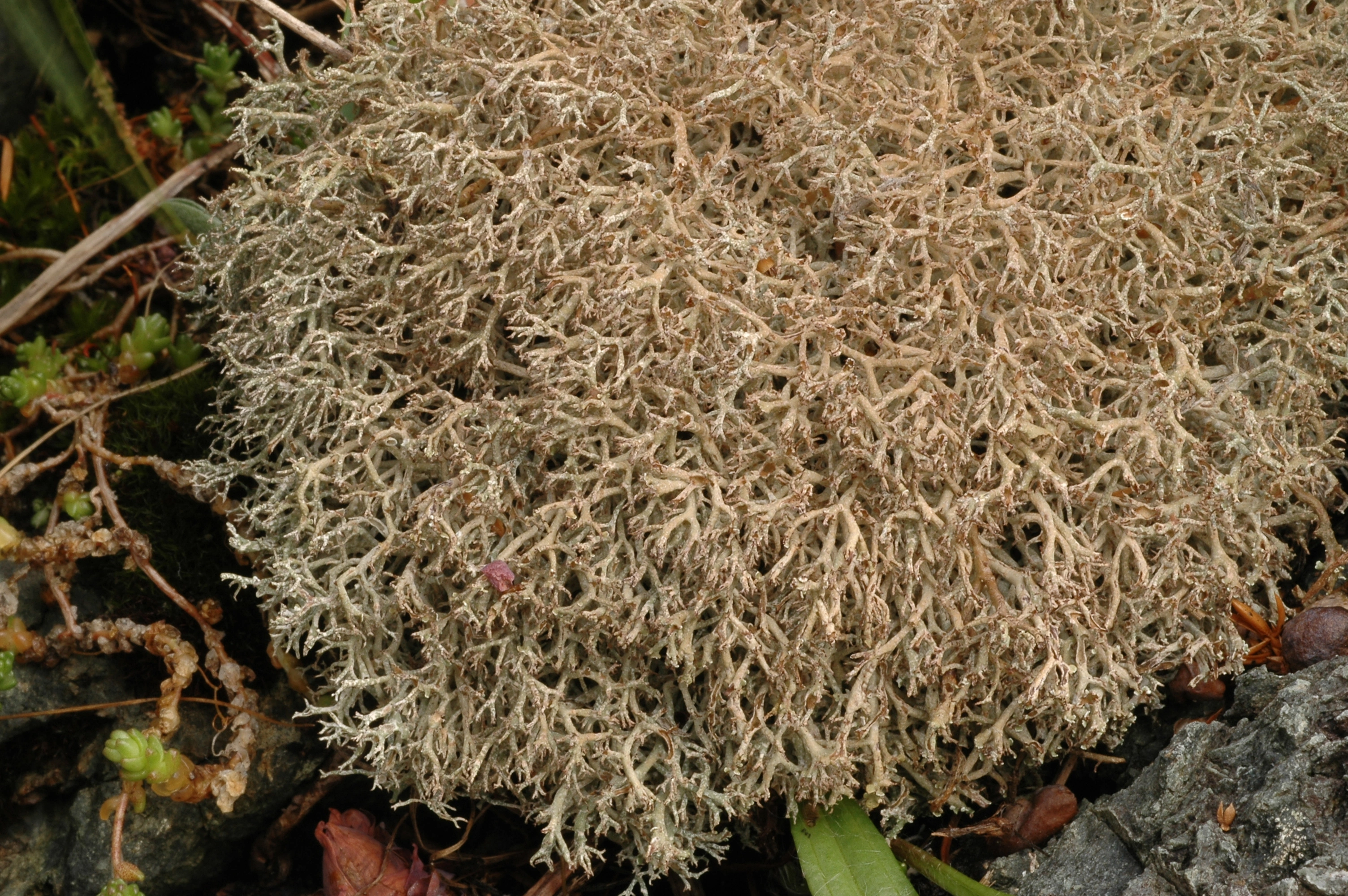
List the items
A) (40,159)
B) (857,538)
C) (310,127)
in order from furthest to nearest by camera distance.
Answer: (40,159), (310,127), (857,538)

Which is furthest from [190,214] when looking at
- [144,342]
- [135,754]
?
[135,754]

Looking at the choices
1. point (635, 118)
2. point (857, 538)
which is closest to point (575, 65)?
point (635, 118)

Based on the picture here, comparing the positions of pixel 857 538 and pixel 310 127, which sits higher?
pixel 310 127

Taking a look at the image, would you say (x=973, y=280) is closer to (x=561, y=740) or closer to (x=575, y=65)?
(x=575, y=65)


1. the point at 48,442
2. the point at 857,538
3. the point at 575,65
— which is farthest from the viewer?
the point at 48,442

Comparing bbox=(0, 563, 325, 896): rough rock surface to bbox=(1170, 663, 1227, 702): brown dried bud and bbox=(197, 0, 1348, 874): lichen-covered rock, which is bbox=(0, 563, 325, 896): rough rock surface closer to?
bbox=(197, 0, 1348, 874): lichen-covered rock

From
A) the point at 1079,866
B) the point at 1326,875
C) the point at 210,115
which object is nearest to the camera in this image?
the point at 1326,875

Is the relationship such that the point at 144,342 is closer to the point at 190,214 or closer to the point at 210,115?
→ the point at 190,214
